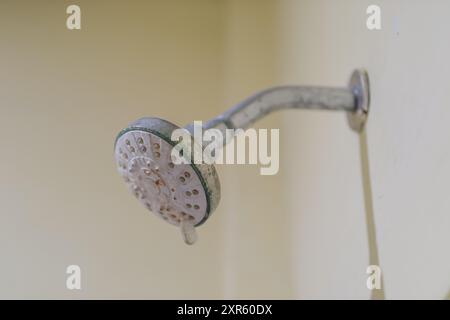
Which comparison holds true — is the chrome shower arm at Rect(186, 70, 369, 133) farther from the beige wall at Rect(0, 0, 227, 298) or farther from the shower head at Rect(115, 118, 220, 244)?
the beige wall at Rect(0, 0, 227, 298)

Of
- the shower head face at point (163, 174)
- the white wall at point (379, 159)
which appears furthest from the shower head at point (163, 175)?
the white wall at point (379, 159)

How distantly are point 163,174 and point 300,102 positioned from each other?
14 centimetres

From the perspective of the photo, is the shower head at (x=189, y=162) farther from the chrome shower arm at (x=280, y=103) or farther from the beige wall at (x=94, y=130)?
the beige wall at (x=94, y=130)

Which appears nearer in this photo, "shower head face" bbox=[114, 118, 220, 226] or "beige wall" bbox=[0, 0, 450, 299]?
"shower head face" bbox=[114, 118, 220, 226]

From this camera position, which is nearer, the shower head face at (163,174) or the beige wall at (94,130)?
the shower head face at (163,174)

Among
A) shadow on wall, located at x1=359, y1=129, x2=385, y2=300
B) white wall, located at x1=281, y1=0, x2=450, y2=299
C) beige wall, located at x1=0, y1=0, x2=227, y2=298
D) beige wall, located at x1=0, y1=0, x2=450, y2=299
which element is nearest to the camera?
white wall, located at x1=281, y1=0, x2=450, y2=299

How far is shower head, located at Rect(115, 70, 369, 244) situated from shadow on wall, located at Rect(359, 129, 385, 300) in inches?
1.0

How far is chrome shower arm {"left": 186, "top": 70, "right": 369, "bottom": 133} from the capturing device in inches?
18.5

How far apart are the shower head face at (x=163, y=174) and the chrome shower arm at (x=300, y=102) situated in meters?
0.03

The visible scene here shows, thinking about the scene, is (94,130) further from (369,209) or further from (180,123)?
(369,209)

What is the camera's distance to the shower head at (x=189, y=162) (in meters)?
0.42

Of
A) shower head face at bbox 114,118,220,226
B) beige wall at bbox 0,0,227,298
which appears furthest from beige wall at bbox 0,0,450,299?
shower head face at bbox 114,118,220,226

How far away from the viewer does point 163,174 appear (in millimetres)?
434
